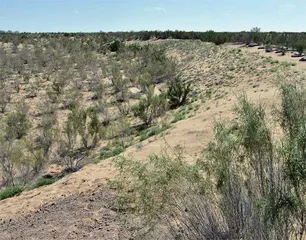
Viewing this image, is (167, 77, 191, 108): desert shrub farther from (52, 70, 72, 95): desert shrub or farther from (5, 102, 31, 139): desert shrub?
(5, 102, 31, 139): desert shrub

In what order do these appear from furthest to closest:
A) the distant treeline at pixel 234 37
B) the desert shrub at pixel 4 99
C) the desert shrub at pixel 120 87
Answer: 1. the distant treeline at pixel 234 37
2. the desert shrub at pixel 120 87
3. the desert shrub at pixel 4 99

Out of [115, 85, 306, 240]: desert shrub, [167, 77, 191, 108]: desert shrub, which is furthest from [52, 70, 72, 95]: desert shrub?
[115, 85, 306, 240]: desert shrub

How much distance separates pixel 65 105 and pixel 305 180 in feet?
82.5

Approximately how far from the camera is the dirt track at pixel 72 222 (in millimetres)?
9016

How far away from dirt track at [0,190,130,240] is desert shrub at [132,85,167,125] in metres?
12.8

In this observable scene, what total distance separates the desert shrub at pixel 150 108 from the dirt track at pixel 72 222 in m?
12.8

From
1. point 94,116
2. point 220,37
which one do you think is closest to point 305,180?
point 94,116

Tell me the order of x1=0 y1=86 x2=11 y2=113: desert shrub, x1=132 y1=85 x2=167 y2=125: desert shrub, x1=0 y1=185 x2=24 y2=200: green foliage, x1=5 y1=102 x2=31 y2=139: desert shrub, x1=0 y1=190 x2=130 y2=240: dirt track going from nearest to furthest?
x1=0 y1=190 x2=130 y2=240: dirt track → x1=0 y1=185 x2=24 y2=200: green foliage → x1=5 y1=102 x2=31 y2=139: desert shrub → x1=132 y1=85 x2=167 y2=125: desert shrub → x1=0 y1=86 x2=11 y2=113: desert shrub

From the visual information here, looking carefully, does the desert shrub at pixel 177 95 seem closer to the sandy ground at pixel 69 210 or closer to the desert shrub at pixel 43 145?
the desert shrub at pixel 43 145

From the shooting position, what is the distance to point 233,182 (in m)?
6.71

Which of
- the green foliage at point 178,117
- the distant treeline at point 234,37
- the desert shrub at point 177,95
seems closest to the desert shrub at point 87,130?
the green foliage at point 178,117

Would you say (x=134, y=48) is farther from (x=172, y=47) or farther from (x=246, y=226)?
(x=246, y=226)

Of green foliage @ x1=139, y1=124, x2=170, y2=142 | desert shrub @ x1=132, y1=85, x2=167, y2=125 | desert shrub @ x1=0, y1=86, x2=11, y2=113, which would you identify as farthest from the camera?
desert shrub @ x1=0, y1=86, x2=11, y2=113

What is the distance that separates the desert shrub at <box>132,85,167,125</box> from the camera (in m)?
23.6
